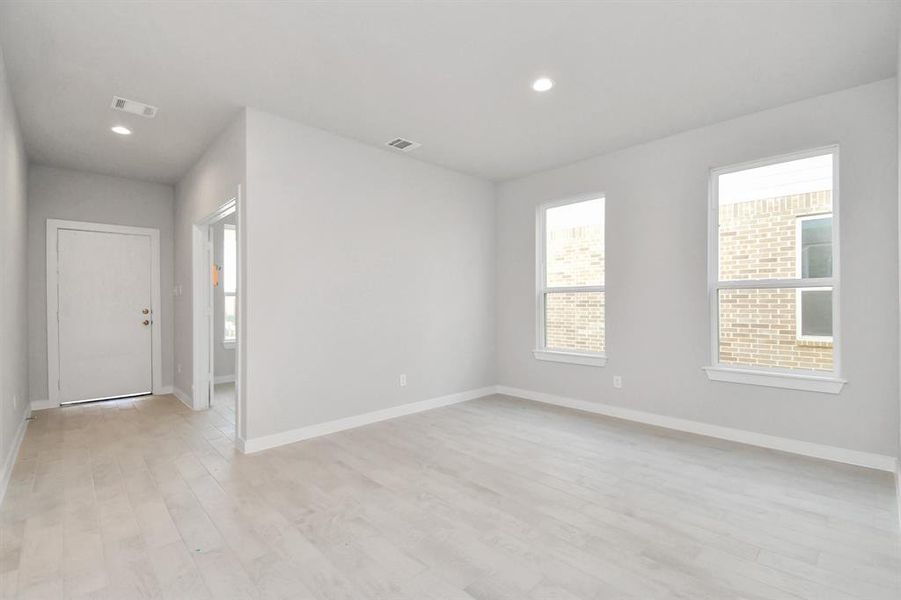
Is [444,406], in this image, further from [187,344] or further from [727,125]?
[727,125]

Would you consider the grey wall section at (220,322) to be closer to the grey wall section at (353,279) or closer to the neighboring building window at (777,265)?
the grey wall section at (353,279)

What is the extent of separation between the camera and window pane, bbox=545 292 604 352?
15.6 ft

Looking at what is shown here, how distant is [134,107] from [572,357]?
4.65 metres

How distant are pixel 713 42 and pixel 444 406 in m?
3.98

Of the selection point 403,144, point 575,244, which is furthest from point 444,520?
point 575,244

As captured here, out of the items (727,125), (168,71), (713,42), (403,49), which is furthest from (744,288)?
(168,71)

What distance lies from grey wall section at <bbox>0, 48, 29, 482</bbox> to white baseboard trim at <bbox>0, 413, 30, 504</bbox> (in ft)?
0.04

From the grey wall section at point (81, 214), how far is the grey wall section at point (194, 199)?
0.23 metres

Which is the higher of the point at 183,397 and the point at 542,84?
the point at 542,84

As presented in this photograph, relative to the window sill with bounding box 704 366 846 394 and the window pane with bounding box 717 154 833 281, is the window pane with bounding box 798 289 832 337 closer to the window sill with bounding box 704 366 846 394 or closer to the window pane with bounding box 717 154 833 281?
the window pane with bounding box 717 154 833 281

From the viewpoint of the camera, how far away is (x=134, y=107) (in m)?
3.45

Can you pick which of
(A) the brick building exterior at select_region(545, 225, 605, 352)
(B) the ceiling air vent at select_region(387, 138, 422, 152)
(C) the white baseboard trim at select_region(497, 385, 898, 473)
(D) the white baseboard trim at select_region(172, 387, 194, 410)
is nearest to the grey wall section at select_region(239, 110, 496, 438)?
(B) the ceiling air vent at select_region(387, 138, 422, 152)

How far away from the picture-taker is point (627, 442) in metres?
3.67

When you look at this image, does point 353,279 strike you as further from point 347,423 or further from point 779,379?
point 779,379
